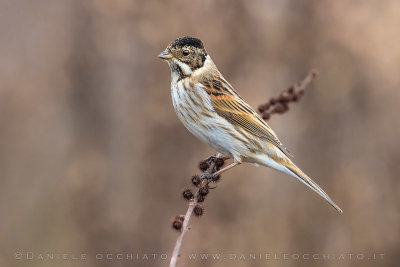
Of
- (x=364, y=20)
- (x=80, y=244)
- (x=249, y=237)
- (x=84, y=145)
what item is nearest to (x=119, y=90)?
(x=84, y=145)

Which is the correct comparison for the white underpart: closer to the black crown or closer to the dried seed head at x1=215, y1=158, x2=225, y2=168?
the dried seed head at x1=215, y1=158, x2=225, y2=168

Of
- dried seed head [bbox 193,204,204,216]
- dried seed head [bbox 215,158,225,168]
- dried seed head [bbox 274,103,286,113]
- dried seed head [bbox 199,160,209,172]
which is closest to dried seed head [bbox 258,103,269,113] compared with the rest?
dried seed head [bbox 274,103,286,113]

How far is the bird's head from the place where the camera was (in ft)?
17.5

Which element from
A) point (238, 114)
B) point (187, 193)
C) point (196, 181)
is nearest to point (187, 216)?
point (187, 193)

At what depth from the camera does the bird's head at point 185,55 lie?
5.33 m

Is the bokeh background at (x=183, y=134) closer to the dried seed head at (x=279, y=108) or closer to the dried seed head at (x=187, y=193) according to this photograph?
the dried seed head at (x=279, y=108)

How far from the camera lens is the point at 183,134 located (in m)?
6.86

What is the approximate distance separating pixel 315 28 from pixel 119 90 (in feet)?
7.52

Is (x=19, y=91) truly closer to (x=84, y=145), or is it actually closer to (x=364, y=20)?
(x=84, y=145)

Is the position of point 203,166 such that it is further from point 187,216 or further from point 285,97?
point 187,216

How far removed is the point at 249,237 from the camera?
664 cm

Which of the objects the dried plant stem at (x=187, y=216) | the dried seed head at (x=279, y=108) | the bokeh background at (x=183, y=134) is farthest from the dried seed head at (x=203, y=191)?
the bokeh background at (x=183, y=134)

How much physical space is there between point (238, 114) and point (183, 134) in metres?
1.25

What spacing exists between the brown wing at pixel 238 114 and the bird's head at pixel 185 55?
241 millimetres
